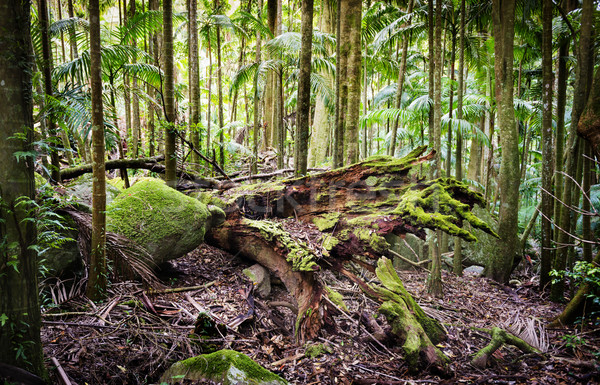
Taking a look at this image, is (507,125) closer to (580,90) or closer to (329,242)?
(580,90)

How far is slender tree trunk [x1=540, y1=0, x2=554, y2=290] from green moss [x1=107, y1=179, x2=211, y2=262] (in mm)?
5960

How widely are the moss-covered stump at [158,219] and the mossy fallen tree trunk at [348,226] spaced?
72 cm

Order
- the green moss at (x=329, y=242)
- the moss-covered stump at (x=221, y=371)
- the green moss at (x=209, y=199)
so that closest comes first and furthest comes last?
the moss-covered stump at (x=221, y=371), the green moss at (x=329, y=242), the green moss at (x=209, y=199)

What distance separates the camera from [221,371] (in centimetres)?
246

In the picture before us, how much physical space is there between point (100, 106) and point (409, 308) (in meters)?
3.96

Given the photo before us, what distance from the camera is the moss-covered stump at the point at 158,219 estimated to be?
3.74 m

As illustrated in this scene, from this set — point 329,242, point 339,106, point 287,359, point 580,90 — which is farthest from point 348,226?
point 580,90

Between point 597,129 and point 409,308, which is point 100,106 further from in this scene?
point 597,129

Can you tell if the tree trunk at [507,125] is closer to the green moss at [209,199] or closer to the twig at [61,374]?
the green moss at [209,199]

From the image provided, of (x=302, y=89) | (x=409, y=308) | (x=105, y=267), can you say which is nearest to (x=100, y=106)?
(x=105, y=267)

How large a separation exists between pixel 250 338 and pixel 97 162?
2325mm

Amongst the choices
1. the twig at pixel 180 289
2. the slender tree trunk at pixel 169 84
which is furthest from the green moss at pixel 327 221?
the slender tree trunk at pixel 169 84

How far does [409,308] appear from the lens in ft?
12.8

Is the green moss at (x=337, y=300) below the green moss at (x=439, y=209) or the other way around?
below
